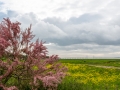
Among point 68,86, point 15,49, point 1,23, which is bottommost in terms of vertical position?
point 68,86

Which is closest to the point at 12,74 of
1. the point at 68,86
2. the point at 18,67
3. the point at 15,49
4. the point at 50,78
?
the point at 18,67

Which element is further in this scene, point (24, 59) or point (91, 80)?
point (91, 80)

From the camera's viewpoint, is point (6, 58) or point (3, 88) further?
point (6, 58)

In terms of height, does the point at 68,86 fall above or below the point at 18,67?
below

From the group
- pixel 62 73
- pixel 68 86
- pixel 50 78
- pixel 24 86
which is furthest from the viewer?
pixel 68 86

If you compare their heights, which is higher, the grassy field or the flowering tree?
the flowering tree

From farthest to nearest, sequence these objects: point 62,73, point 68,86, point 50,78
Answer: point 68,86, point 62,73, point 50,78

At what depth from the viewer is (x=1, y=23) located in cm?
780

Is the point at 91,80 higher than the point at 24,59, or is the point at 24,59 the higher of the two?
the point at 24,59

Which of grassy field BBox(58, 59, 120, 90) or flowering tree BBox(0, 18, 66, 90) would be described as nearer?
flowering tree BBox(0, 18, 66, 90)

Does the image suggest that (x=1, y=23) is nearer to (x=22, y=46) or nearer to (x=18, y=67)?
(x=22, y=46)

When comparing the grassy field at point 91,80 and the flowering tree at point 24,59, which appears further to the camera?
the grassy field at point 91,80

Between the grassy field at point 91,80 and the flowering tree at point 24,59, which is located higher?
the flowering tree at point 24,59

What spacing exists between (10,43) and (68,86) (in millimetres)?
3324
